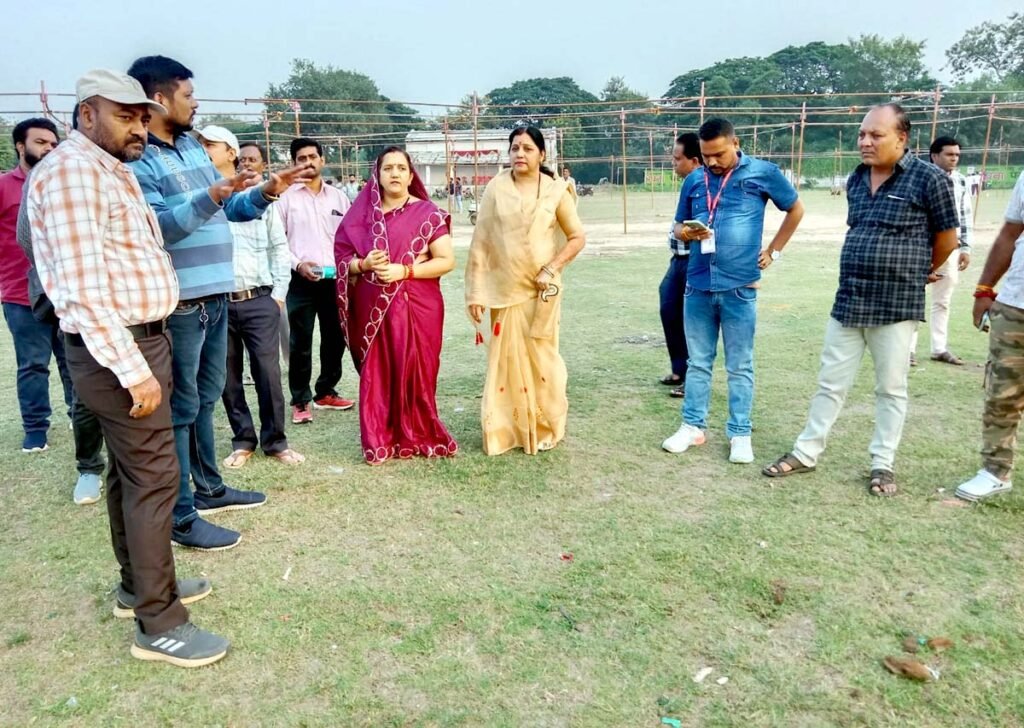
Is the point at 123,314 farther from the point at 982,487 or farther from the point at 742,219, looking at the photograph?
the point at 982,487

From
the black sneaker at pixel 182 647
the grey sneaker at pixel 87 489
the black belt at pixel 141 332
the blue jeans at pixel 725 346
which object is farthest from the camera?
the blue jeans at pixel 725 346

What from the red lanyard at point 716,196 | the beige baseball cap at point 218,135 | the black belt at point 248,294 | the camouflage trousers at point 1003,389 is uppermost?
the beige baseball cap at point 218,135

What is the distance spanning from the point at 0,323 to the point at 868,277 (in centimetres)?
945

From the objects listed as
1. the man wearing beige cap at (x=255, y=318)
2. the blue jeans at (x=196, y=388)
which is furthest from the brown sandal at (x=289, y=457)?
the blue jeans at (x=196, y=388)

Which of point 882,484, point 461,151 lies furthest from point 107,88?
point 461,151

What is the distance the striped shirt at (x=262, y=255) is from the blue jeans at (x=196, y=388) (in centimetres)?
67

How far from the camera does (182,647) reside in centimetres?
258

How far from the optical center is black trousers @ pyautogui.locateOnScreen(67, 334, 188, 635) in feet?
7.79

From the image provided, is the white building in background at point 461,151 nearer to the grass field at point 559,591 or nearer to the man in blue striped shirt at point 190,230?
the grass field at point 559,591

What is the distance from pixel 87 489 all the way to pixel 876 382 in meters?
4.08

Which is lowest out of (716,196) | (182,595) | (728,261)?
(182,595)

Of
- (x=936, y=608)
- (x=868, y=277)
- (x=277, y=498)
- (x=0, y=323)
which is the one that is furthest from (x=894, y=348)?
(x=0, y=323)

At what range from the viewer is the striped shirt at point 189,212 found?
285 cm

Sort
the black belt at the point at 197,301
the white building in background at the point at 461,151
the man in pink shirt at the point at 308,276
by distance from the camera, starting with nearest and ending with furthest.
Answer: the black belt at the point at 197,301
the man in pink shirt at the point at 308,276
the white building in background at the point at 461,151
